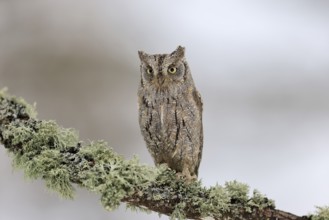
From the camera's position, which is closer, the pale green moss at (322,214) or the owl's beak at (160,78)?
the pale green moss at (322,214)

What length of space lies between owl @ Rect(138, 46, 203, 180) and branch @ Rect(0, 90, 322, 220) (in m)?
0.37

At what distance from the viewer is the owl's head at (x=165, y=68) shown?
68.3 inches

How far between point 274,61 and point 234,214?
7.20 ft

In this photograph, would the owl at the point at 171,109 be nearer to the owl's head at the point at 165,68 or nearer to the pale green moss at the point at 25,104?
the owl's head at the point at 165,68

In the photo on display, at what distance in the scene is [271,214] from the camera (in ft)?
4.38

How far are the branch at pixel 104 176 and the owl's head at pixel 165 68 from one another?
44 centimetres

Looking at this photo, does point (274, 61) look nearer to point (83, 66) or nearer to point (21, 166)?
point (83, 66)

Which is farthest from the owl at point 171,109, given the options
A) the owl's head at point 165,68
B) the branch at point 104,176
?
the branch at point 104,176

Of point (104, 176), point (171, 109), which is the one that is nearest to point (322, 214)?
point (104, 176)

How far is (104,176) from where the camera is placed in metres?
1.27

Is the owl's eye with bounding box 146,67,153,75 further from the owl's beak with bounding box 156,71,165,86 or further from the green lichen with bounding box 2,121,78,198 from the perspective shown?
the green lichen with bounding box 2,121,78,198

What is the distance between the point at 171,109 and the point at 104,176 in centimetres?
56

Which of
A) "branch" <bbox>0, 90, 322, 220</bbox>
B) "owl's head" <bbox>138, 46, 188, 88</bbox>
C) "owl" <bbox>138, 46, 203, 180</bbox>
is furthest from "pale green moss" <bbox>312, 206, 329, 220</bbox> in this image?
"owl's head" <bbox>138, 46, 188, 88</bbox>

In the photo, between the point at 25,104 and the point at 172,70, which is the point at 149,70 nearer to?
the point at 172,70
